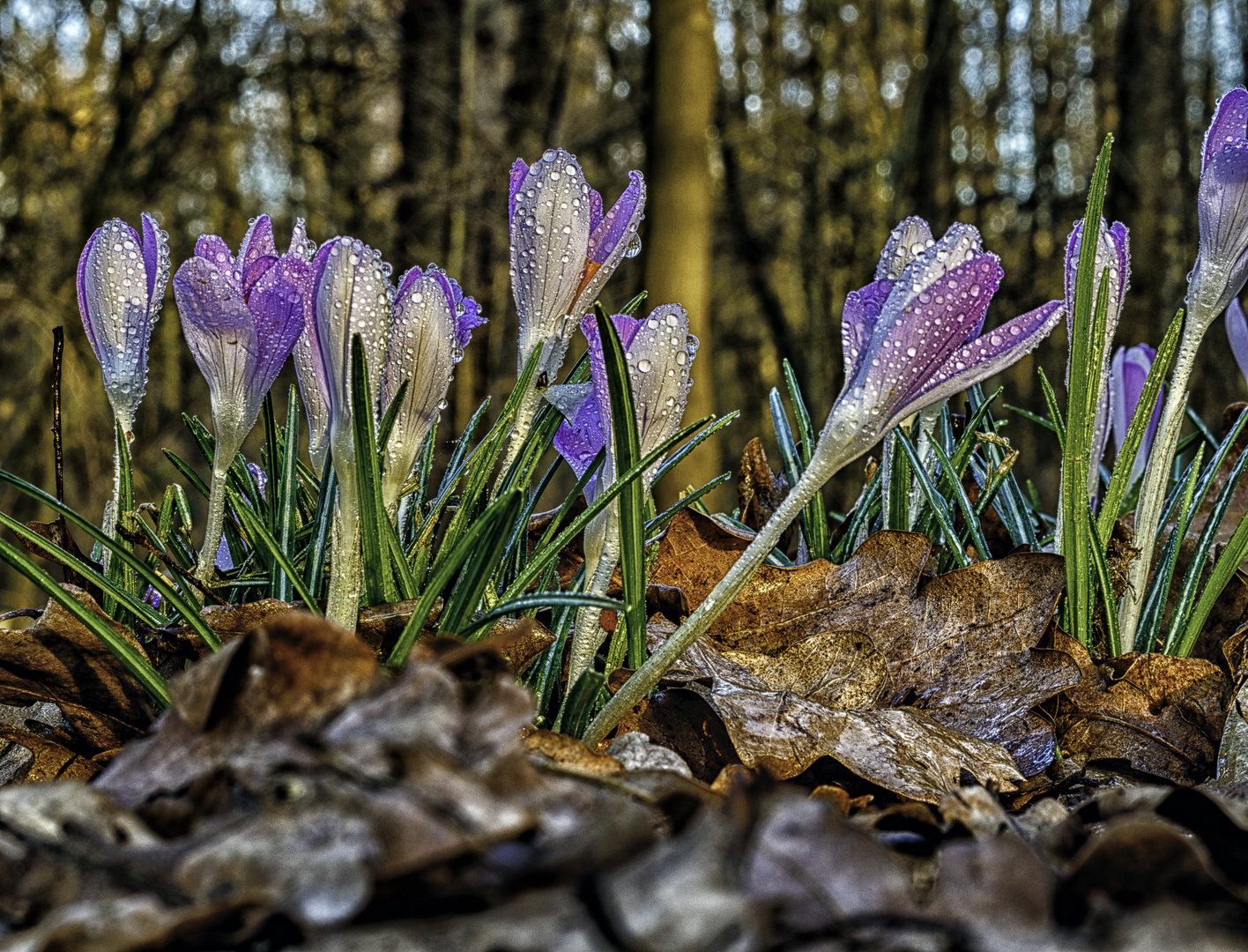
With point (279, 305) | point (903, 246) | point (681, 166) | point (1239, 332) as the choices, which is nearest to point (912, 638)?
point (903, 246)

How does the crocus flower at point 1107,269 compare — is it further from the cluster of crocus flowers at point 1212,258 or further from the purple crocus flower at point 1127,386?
the purple crocus flower at point 1127,386

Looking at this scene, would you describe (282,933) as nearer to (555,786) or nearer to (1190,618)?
(555,786)

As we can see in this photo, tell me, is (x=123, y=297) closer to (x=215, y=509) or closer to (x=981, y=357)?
(x=215, y=509)

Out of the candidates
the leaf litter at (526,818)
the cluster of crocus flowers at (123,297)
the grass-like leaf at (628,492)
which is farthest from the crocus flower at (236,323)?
the grass-like leaf at (628,492)

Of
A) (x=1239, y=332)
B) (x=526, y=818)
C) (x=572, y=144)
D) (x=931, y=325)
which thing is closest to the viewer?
(x=526, y=818)

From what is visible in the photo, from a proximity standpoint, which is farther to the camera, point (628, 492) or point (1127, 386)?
point (1127, 386)

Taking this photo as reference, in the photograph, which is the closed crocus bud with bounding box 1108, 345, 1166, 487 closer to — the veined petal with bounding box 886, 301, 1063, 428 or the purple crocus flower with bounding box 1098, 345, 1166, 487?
the purple crocus flower with bounding box 1098, 345, 1166, 487
